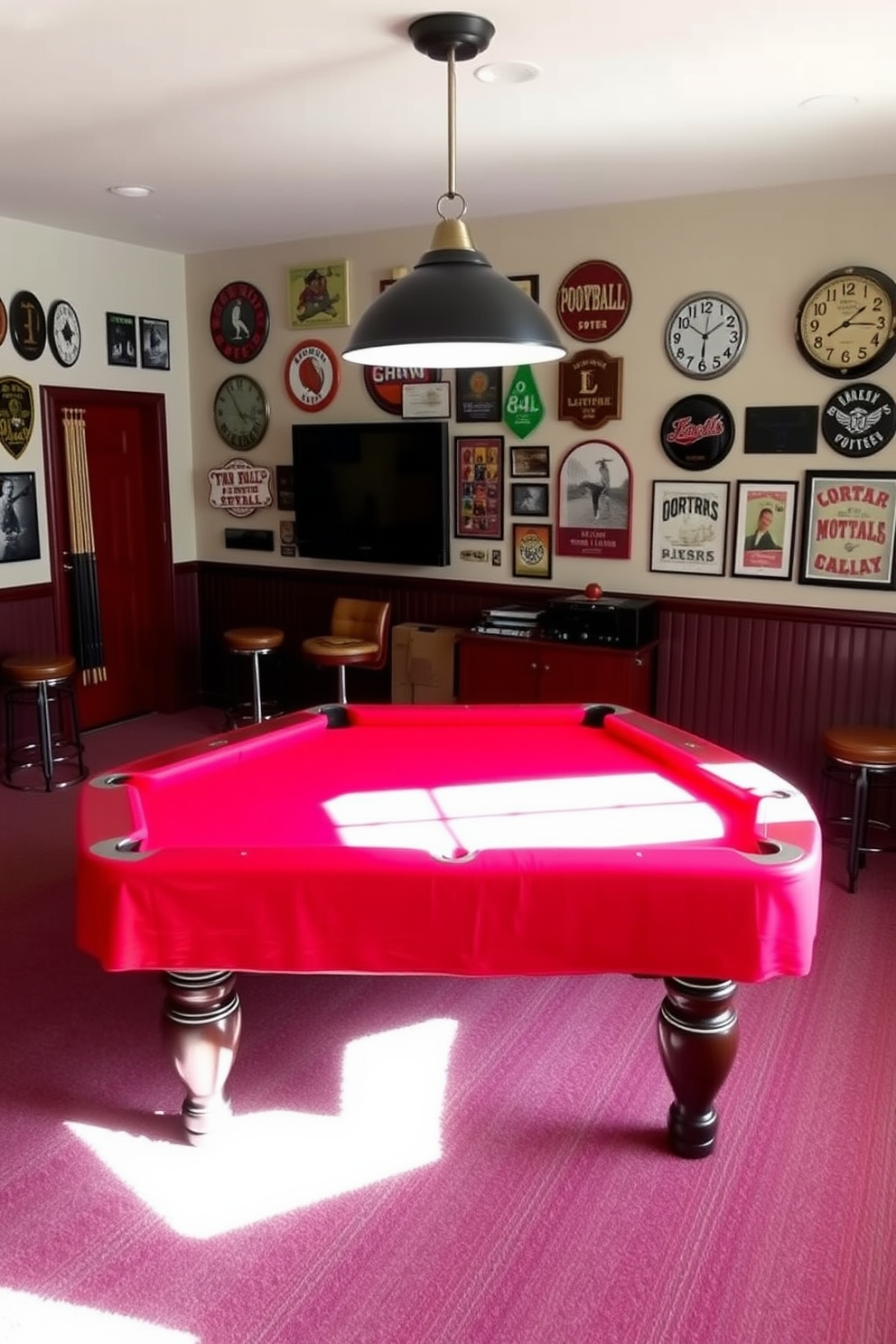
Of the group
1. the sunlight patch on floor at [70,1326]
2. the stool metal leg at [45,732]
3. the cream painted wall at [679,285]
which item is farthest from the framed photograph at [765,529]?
the sunlight patch on floor at [70,1326]

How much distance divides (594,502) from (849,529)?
123 cm

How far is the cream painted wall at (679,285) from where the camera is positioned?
4602 millimetres

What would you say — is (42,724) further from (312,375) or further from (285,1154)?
(285,1154)

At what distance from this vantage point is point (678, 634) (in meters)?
5.18

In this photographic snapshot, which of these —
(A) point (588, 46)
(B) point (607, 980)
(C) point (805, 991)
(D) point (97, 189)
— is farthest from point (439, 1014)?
(D) point (97, 189)

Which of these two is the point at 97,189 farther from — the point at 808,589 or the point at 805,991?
the point at 805,991

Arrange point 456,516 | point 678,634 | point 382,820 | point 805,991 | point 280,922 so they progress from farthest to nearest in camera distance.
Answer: point 456,516, point 678,634, point 805,991, point 382,820, point 280,922

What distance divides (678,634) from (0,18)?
11.9 feet

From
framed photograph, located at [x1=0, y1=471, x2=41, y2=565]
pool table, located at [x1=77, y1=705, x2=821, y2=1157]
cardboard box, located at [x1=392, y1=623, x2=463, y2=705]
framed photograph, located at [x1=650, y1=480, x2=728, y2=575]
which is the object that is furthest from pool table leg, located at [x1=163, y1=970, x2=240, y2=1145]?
framed photograph, located at [x1=0, y1=471, x2=41, y2=565]

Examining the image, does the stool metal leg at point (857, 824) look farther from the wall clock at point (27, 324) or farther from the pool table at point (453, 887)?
the wall clock at point (27, 324)

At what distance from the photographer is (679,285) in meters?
4.94

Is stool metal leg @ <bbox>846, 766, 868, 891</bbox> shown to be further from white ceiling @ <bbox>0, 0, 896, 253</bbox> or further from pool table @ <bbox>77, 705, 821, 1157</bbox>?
white ceiling @ <bbox>0, 0, 896, 253</bbox>

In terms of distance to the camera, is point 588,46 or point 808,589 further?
point 808,589

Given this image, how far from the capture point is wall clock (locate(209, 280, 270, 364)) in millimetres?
6191
